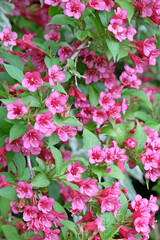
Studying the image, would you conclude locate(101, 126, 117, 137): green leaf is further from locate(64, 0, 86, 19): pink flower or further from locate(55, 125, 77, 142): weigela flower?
locate(64, 0, 86, 19): pink flower

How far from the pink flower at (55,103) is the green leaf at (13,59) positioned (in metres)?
0.35

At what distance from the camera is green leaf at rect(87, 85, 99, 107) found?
1.67m

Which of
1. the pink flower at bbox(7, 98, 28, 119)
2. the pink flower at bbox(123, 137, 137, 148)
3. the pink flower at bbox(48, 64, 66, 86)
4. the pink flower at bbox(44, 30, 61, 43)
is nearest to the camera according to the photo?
the pink flower at bbox(7, 98, 28, 119)

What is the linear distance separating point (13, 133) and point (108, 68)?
2.09 feet

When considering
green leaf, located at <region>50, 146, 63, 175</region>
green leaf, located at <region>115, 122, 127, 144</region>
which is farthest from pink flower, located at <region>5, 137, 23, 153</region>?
green leaf, located at <region>115, 122, 127, 144</region>

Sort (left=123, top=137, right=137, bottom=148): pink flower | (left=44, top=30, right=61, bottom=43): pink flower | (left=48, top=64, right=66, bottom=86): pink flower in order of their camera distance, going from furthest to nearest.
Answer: (left=44, top=30, right=61, bottom=43): pink flower, (left=123, top=137, right=137, bottom=148): pink flower, (left=48, top=64, right=66, bottom=86): pink flower

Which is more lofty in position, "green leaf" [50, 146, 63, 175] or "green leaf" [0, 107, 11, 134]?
"green leaf" [0, 107, 11, 134]

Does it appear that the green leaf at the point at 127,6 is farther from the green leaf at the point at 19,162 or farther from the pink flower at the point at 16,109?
the green leaf at the point at 19,162

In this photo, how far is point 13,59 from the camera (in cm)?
158

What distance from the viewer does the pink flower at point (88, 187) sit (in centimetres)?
128

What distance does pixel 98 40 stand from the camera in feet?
5.19

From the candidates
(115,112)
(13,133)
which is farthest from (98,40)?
(13,133)

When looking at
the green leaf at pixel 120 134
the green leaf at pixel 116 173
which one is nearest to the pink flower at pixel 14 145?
the green leaf at pixel 116 173

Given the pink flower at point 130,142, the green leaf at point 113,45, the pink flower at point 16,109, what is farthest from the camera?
the pink flower at point 130,142
